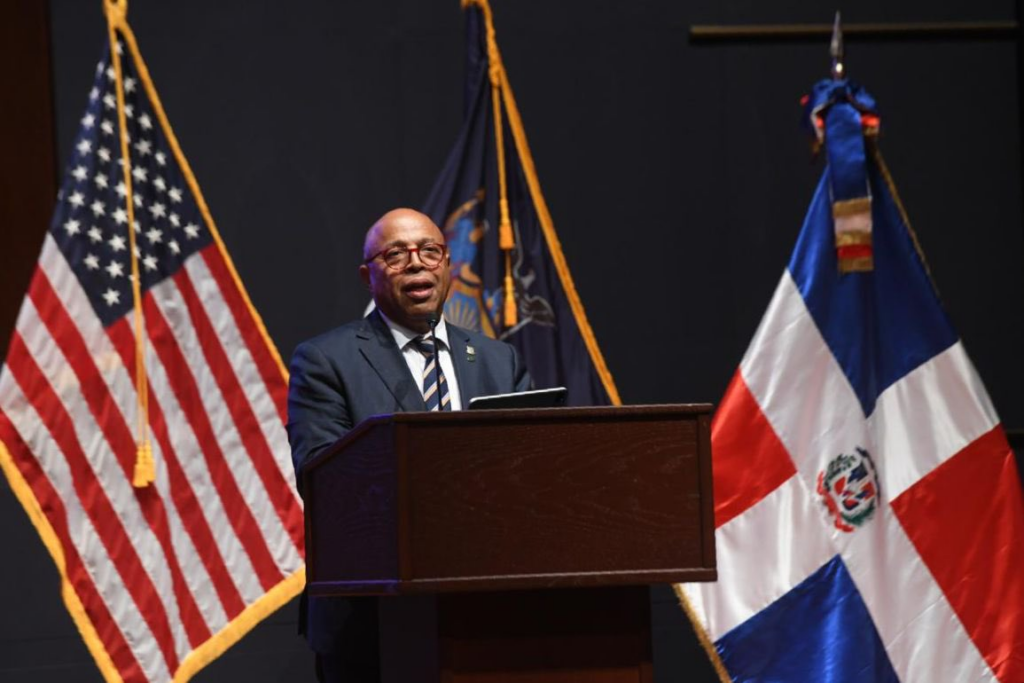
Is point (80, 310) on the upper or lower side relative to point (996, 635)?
upper

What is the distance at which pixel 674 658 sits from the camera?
182 inches

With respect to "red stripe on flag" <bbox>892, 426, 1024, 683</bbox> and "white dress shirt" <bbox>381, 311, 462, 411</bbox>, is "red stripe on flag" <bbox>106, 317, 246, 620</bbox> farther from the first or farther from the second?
"red stripe on flag" <bbox>892, 426, 1024, 683</bbox>

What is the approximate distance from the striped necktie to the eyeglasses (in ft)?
0.49

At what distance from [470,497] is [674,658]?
2.66 meters

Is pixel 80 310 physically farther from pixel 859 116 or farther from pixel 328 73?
pixel 859 116

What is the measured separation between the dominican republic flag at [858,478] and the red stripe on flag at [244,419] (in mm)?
1112

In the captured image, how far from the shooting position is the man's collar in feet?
9.57

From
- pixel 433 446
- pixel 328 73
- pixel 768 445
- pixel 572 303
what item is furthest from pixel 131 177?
pixel 433 446

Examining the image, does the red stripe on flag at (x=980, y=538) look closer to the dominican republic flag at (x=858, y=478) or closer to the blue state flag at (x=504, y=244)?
the dominican republic flag at (x=858, y=478)

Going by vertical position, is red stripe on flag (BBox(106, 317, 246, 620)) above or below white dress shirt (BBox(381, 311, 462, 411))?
below

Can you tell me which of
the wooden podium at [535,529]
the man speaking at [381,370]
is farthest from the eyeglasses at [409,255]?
the wooden podium at [535,529]

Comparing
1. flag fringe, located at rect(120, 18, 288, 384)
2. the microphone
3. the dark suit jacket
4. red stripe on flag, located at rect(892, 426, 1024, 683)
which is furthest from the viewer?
flag fringe, located at rect(120, 18, 288, 384)

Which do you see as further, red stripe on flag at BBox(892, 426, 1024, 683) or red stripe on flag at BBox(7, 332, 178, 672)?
red stripe on flag at BBox(7, 332, 178, 672)

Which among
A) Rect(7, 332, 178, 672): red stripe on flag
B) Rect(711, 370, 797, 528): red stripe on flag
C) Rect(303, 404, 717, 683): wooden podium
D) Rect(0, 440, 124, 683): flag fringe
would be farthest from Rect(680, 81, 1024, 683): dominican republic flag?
Rect(303, 404, 717, 683): wooden podium
